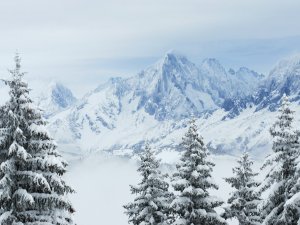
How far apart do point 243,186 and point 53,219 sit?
20826mm

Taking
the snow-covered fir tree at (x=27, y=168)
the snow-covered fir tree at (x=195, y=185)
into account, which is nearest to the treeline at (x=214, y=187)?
the snow-covered fir tree at (x=195, y=185)

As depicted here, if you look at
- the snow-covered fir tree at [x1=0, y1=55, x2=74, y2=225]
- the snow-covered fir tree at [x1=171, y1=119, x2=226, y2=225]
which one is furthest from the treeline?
the snow-covered fir tree at [x1=0, y1=55, x2=74, y2=225]

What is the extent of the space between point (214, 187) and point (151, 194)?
18.3ft

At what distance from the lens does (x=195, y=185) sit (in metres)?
33.0

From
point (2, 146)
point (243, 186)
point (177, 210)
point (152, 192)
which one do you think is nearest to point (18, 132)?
point (2, 146)

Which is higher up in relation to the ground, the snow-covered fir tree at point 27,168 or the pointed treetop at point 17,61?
the pointed treetop at point 17,61

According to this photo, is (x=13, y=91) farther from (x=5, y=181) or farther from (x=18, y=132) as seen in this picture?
(x=5, y=181)

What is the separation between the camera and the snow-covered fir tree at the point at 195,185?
32.5 meters

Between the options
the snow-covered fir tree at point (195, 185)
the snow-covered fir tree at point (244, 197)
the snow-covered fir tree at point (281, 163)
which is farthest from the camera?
the snow-covered fir tree at point (244, 197)

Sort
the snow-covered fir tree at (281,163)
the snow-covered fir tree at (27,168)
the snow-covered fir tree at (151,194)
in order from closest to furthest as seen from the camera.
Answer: the snow-covered fir tree at (27,168), the snow-covered fir tree at (281,163), the snow-covered fir tree at (151,194)

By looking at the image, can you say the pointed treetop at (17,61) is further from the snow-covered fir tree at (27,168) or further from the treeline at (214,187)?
the treeline at (214,187)

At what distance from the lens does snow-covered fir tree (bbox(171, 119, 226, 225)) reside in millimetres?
32500

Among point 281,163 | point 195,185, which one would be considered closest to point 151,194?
point 195,185

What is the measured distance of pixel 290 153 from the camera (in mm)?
27953
